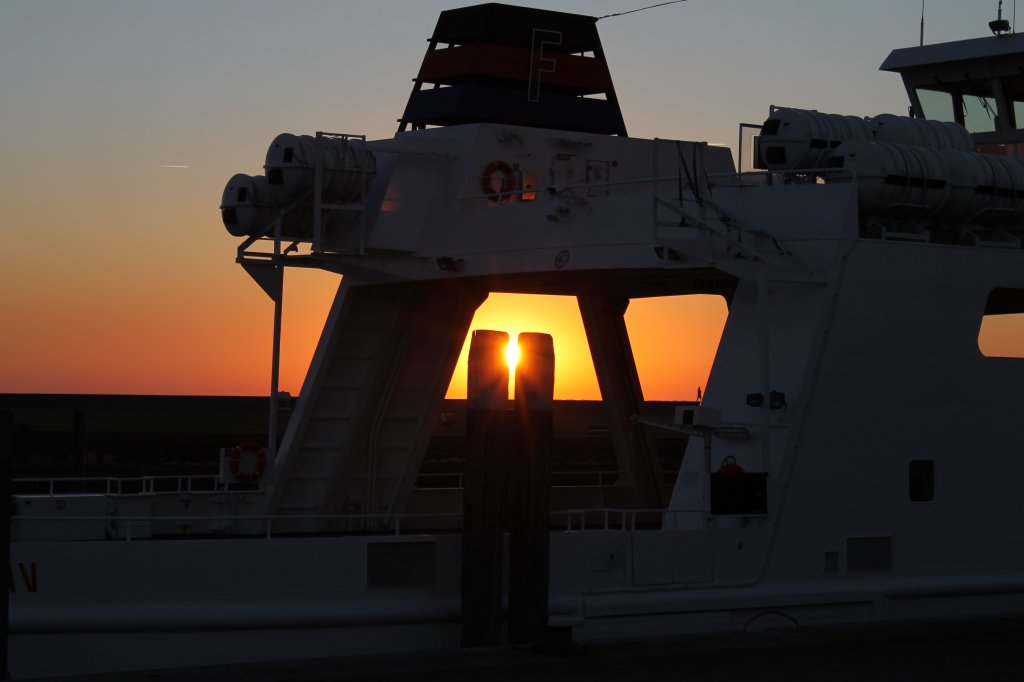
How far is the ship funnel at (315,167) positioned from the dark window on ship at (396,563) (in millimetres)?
5263

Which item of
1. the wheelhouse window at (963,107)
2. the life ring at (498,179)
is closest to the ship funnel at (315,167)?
the life ring at (498,179)

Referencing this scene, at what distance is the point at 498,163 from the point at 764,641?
8.05 metres

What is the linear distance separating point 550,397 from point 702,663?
314cm

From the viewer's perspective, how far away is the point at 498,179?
1995 cm

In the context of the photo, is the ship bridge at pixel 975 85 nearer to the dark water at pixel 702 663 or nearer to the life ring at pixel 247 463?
the dark water at pixel 702 663

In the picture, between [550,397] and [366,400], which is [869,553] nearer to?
[550,397]

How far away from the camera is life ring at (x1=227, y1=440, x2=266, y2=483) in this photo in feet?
64.7

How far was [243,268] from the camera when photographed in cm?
1909

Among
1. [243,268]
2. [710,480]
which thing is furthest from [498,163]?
[710,480]

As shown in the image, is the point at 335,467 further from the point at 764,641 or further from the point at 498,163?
the point at 764,641

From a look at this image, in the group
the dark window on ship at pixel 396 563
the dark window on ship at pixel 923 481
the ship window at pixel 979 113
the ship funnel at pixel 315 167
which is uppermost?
the ship window at pixel 979 113

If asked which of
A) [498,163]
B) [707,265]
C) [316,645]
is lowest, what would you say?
[316,645]

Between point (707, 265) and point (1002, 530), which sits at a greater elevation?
point (707, 265)

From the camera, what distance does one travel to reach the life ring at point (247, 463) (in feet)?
64.7
